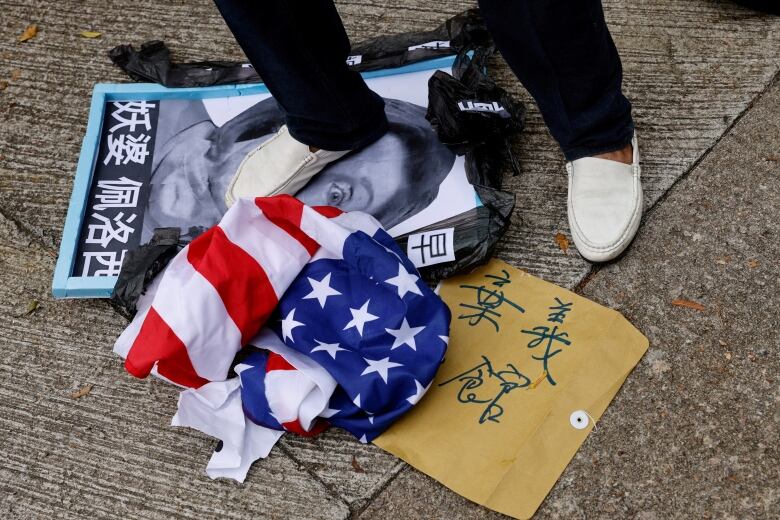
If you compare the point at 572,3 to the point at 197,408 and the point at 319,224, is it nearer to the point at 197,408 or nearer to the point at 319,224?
the point at 319,224

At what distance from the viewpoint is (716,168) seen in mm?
2064

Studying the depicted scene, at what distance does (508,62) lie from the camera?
1738 mm

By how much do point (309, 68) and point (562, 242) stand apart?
75 cm

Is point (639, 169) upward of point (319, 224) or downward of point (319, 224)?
downward

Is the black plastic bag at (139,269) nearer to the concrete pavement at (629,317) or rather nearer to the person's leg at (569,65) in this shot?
the concrete pavement at (629,317)

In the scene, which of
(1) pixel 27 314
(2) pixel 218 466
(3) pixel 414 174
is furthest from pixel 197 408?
(3) pixel 414 174

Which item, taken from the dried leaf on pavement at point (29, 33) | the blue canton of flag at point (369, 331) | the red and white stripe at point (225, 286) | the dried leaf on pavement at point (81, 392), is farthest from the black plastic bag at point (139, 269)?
the dried leaf on pavement at point (29, 33)

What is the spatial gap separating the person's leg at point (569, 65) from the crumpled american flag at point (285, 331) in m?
0.49

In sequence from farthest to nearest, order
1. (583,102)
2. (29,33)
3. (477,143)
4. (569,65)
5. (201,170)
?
(29,33) < (201,170) < (477,143) < (583,102) < (569,65)

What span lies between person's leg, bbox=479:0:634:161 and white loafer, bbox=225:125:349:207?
0.61 m

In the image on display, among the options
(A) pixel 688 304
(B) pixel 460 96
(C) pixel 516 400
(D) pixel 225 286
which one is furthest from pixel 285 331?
(A) pixel 688 304

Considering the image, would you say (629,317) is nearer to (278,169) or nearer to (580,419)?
(580,419)

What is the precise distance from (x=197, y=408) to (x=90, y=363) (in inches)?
13.8

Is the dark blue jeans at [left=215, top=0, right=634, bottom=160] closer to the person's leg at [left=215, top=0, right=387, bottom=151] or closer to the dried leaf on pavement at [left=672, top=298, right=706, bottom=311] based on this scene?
the person's leg at [left=215, top=0, right=387, bottom=151]
